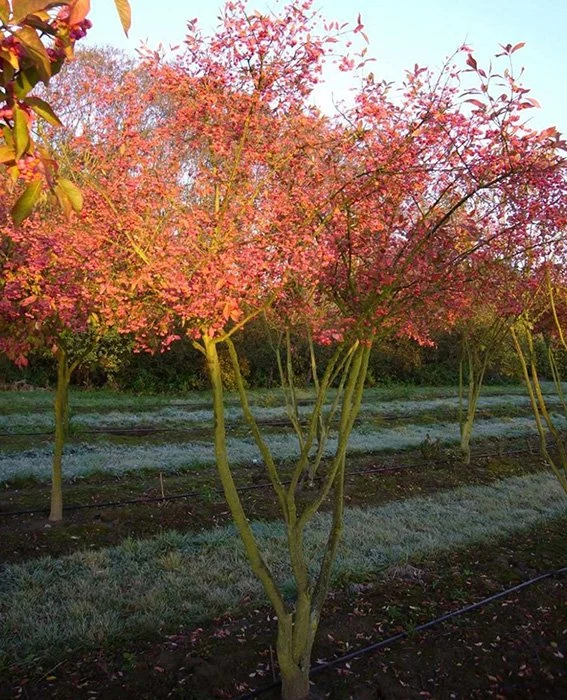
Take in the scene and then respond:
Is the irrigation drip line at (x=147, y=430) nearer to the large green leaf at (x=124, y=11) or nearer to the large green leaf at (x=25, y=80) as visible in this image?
the large green leaf at (x=25, y=80)

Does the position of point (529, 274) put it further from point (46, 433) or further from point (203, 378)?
point (203, 378)

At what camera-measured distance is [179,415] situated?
45.1 ft

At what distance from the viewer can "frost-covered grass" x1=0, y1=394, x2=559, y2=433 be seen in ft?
38.6

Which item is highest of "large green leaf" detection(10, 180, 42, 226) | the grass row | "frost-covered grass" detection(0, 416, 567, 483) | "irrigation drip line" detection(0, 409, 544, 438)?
"large green leaf" detection(10, 180, 42, 226)

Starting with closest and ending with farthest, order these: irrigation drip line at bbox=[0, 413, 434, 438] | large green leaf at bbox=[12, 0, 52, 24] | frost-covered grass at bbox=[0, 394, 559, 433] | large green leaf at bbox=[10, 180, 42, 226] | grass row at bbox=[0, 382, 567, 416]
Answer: large green leaf at bbox=[12, 0, 52, 24] → large green leaf at bbox=[10, 180, 42, 226] → irrigation drip line at bbox=[0, 413, 434, 438] → frost-covered grass at bbox=[0, 394, 559, 433] → grass row at bbox=[0, 382, 567, 416]

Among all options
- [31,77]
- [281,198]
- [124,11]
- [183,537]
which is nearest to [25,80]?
[31,77]

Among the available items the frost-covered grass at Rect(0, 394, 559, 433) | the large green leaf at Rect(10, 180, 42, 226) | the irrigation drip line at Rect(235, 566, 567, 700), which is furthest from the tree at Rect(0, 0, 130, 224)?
the frost-covered grass at Rect(0, 394, 559, 433)

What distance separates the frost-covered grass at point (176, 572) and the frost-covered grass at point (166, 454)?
9.75ft

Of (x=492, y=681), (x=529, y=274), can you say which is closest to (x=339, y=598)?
(x=492, y=681)

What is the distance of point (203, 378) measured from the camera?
18969 millimetres

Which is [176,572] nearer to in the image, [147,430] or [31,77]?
[31,77]

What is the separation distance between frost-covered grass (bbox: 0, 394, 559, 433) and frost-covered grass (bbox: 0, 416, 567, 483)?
4.98 feet

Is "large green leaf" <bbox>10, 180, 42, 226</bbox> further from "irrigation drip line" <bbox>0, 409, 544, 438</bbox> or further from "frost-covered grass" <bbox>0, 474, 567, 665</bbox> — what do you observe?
"irrigation drip line" <bbox>0, 409, 544, 438</bbox>

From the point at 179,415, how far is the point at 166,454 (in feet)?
12.9
